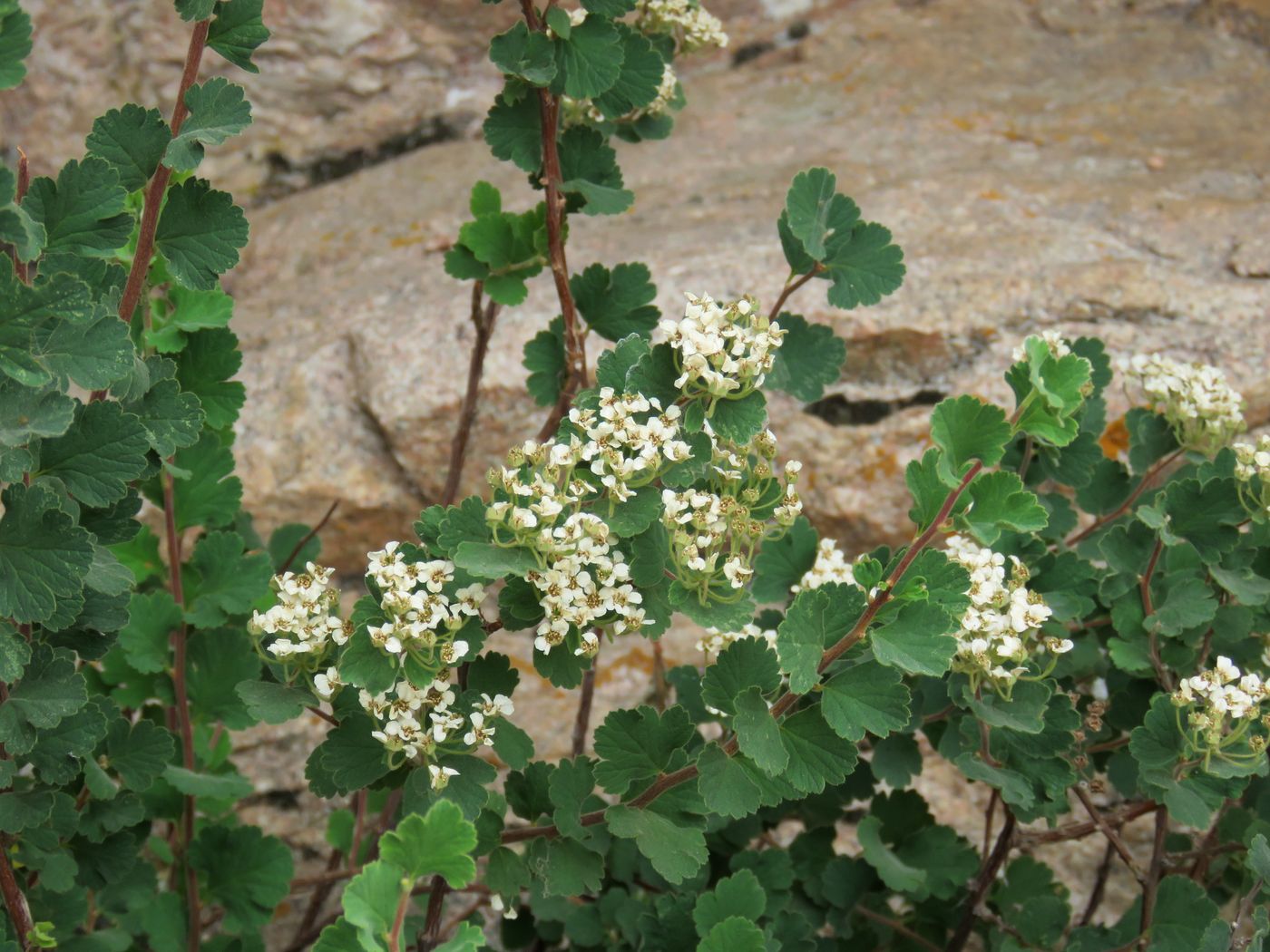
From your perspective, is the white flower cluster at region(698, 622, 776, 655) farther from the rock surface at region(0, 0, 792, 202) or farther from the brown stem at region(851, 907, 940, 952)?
the rock surface at region(0, 0, 792, 202)

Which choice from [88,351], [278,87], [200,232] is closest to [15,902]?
[88,351]

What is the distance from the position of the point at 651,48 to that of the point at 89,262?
0.65 metres

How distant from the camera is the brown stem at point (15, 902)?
1200 mm

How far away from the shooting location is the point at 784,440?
2279 mm

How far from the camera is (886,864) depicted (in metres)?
1.48

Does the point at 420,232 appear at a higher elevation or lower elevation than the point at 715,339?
lower

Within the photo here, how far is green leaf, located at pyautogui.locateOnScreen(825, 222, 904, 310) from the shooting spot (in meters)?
1.39

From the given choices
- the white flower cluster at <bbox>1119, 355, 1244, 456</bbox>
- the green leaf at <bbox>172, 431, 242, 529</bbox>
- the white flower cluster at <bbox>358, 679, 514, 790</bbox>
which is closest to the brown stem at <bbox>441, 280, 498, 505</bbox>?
the green leaf at <bbox>172, 431, 242, 529</bbox>

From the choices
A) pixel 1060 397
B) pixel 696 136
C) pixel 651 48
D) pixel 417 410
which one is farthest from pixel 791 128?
pixel 1060 397

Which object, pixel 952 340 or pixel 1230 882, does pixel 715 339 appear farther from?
pixel 952 340

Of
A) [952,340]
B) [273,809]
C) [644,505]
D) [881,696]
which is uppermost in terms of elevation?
[644,505]

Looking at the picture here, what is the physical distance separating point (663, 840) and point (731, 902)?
15 cm

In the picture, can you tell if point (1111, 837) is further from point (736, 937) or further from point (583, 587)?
point (583, 587)

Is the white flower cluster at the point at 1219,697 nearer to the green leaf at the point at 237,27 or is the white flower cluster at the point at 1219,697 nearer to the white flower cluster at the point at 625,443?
the white flower cluster at the point at 625,443
